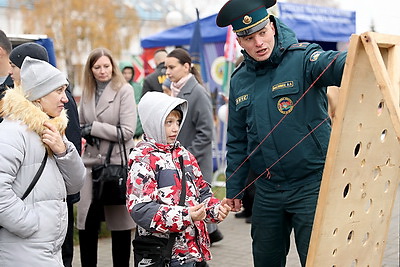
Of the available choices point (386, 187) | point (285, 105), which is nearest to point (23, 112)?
point (285, 105)

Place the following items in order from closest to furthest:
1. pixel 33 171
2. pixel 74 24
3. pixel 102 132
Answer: pixel 33 171
pixel 102 132
pixel 74 24

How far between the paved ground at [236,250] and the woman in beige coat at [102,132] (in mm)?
857

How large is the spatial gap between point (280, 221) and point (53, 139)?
1.38 meters

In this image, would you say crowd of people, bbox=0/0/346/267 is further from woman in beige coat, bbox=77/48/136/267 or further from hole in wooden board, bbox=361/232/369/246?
woman in beige coat, bbox=77/48/136/267

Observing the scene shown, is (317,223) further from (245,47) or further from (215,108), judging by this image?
(215,108)

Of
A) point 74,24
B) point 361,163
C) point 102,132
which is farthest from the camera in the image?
point 74,24

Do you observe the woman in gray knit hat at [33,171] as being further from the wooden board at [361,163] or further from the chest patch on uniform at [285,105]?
the wooden board at [361,163]

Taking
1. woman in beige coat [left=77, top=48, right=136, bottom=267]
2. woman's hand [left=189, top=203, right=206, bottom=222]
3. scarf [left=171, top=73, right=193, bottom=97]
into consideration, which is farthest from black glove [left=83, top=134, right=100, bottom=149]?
woman's hand [left=189, top=203, right=206, bottom=222]

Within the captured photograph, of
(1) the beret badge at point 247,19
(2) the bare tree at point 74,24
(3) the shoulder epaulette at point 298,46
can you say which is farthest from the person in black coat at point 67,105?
(2) the bare tree at point 74,24

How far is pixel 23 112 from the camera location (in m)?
3.34

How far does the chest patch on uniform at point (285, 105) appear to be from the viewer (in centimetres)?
354

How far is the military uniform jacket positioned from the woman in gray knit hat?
105 centimetres

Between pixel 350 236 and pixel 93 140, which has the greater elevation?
pixel 93 140

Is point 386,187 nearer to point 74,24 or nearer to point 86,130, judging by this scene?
point 86,130
